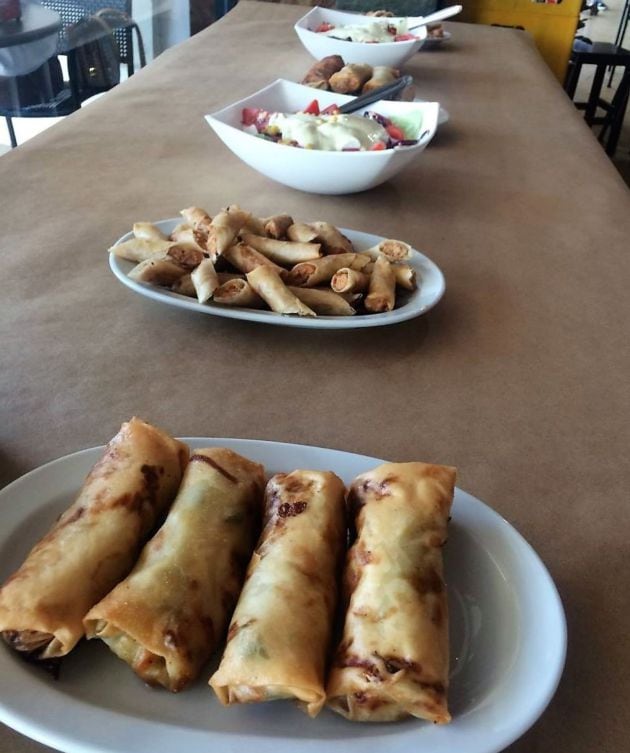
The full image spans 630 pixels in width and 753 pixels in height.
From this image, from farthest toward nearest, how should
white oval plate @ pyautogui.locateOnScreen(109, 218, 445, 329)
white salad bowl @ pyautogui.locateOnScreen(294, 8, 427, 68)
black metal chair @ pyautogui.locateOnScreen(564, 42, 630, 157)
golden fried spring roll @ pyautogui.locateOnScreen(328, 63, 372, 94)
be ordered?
1. black metal chair @ pyautogui.locateOnScreen(564, 42, 630, 157)
2. white salad bowl @ pyautogui.locateOnScreen(294, 8, 427, 68)
3. golden fried spring roll @ pyautogui.locateOnScreen(328, 63, 372, 94)
4. white oval plate @ pyautogui.locateOnScreen(109, 218, 445, 329)

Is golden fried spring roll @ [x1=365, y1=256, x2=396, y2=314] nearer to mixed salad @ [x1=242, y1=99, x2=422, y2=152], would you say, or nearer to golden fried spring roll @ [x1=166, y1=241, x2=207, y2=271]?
golden fried spring roll @ [x1=166, y1=241, x2=207, y2=271]

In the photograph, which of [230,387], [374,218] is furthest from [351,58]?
[230,387]

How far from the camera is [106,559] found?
54 cm

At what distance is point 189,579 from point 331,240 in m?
0.60

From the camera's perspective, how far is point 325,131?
1308mm

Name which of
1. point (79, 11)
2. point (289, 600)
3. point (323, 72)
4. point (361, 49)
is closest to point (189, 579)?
point (289, 600)

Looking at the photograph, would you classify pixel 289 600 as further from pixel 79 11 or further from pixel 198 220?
pixel 79 11

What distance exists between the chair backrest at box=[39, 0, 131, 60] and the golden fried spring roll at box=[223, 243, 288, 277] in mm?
1988

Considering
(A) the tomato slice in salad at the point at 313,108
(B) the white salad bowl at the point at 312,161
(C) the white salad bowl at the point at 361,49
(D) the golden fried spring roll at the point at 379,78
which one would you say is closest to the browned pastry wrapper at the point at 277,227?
(B) the white salad bowl at the point at 312,161

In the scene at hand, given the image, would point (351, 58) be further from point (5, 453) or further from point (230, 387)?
point (5, 453)

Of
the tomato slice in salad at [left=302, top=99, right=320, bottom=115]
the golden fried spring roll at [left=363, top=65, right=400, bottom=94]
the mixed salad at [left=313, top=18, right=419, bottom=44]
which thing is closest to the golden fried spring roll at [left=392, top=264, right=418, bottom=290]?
the tomato slice in salad at [left=302, top=99, right=320, bottom=115]

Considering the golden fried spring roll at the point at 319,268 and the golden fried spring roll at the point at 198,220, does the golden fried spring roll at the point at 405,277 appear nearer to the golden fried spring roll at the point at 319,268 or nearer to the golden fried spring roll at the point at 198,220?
the golden fried spring roll at the point at 319,268

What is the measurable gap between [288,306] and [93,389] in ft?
0.78

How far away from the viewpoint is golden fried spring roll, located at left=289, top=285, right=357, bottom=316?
0.90 metres
